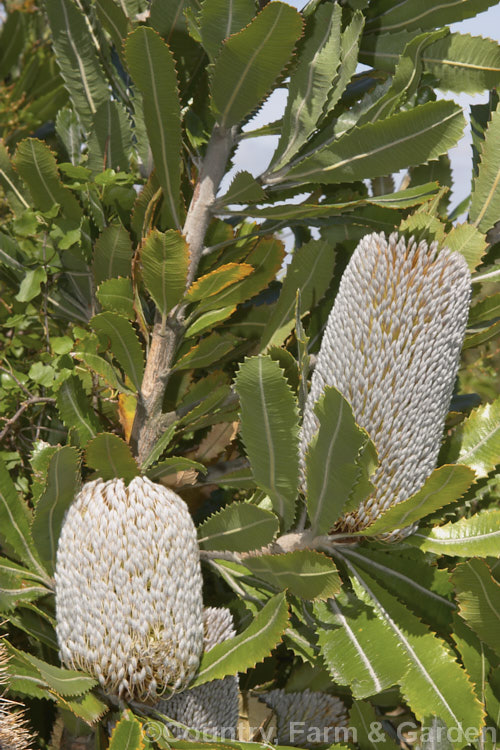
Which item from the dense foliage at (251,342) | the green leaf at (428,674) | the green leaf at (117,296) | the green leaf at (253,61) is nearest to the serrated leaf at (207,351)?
the dense foliage at (251,342)

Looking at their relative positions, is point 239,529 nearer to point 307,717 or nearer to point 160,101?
point 307,717

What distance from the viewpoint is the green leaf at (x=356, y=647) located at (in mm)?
880

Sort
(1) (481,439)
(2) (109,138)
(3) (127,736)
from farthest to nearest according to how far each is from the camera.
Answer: (2) (109,138) < (1) (481,439) < (3) (127,736)

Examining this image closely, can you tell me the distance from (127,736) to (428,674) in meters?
0.42

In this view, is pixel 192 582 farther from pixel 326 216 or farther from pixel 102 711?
pixel 326 216

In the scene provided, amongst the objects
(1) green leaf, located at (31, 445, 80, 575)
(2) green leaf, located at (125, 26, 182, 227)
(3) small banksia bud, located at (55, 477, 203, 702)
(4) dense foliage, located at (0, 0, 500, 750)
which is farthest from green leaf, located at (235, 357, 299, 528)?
(2) green leaf, located at (125, 26, 182, 227)

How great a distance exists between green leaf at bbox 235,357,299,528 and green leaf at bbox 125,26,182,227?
0.35m

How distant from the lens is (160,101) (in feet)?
3.28

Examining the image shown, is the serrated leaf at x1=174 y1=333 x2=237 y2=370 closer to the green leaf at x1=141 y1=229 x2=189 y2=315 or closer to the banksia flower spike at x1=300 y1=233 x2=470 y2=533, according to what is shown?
the green leaf at x1=141 y1=229 x2=189 y2=315

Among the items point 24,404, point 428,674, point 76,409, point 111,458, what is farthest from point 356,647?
point 24,404

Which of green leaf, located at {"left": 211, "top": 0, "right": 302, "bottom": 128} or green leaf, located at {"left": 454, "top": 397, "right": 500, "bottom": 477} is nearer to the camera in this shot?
green leaf, located at {"left": 211, "top": 0, "right": 302, "bottom": 128}

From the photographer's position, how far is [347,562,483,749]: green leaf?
0.91m

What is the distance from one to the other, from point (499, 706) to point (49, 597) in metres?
0.75

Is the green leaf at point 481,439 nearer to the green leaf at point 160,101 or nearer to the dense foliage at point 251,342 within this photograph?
the dense foliage at point 251,342
